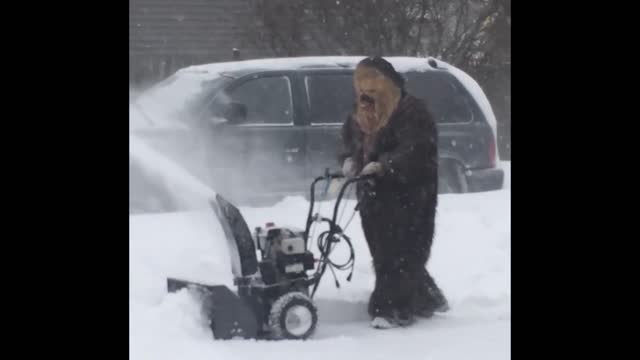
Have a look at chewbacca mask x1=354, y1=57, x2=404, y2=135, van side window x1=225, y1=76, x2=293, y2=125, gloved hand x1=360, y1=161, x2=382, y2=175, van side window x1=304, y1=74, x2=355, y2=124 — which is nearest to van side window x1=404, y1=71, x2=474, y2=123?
van side window x1=304, y1=74, x2=355, y2=124

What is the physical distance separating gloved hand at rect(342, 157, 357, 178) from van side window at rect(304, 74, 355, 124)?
1.43 meters

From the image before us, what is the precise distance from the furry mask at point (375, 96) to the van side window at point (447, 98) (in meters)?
1.56

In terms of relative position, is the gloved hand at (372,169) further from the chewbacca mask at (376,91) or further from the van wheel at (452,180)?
the van wheel at (452,180)

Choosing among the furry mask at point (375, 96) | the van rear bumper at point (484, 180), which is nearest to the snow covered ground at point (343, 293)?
the van rear bumper at point (484, 180)

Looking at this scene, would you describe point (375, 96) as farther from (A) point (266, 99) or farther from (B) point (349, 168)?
(A) point (266, 99)

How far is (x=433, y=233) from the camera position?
5754 millimetres

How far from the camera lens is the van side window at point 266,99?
6969 mm

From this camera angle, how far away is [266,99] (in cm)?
714

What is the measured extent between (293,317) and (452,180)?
2.41 m

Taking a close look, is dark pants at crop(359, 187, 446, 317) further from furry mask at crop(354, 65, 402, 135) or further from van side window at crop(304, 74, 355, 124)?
van side window at crop(304, 74, 355, 124)

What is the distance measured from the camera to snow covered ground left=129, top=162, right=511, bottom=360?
5.04 metres
